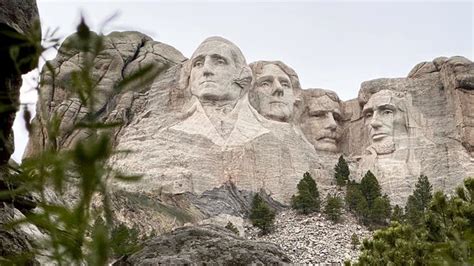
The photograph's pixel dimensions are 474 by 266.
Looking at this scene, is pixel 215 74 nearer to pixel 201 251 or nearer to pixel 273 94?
pixel 273 94

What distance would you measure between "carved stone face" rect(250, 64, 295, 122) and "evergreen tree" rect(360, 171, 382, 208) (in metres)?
4.39

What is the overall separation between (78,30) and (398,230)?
14288mm

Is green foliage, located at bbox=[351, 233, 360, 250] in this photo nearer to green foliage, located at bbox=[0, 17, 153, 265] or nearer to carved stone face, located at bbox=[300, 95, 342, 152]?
carved stone face, located at bbox=[300, 95, 342, 152]

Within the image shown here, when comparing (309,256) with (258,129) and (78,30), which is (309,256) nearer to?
(258,129)

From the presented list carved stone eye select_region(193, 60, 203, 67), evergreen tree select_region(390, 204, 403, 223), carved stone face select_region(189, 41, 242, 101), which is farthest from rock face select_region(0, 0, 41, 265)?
carved stone eye select_region(193, 60, 203, 67)

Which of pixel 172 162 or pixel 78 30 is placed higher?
pixel 172 162

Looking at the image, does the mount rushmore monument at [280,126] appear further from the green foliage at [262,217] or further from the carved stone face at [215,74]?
the green foliage at [262,217]

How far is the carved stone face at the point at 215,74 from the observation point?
1425 inches

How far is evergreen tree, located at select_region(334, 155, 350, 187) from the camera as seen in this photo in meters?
36.9

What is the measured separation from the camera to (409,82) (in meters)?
40.7

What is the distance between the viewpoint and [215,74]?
36.3m

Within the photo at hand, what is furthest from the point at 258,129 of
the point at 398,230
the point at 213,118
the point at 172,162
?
the point at 398,230

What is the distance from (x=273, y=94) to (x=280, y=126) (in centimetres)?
189

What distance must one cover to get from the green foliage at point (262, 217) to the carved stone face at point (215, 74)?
5078 mm
